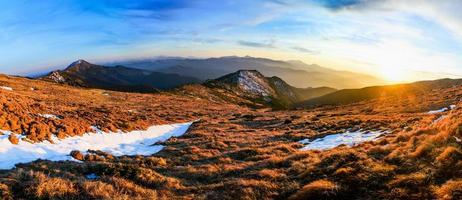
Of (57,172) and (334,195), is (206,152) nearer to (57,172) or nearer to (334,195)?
(57,172)

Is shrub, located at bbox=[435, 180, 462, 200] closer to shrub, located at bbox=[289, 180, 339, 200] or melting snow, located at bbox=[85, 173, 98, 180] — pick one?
shrub, located at bbox=[289, 180, 339, 200]

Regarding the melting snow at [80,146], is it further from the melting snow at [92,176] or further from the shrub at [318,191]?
the shrub at [318,191]

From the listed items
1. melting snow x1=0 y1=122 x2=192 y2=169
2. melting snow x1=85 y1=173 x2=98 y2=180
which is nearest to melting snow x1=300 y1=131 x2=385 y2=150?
melting snow x1=0 y1=122 x2=192 y2=169

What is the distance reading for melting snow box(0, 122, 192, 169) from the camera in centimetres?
1788

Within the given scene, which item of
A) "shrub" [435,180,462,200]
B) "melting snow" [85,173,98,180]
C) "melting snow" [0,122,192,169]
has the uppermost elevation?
"shrub" [435,180,462,200]

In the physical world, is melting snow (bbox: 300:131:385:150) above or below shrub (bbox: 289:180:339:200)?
below

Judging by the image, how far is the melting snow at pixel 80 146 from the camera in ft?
58.7

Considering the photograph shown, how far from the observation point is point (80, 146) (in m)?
23.8

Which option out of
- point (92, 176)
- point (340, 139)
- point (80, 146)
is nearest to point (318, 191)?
point (92, 176)

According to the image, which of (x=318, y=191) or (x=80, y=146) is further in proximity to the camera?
(x=80, y=146)

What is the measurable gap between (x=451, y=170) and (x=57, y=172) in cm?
1390

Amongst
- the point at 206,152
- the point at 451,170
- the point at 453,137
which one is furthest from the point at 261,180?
the point at 206,152

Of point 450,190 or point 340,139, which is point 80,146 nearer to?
point 340,139

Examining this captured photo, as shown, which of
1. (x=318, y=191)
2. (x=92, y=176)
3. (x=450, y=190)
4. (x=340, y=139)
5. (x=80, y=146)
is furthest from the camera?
(x=340, y=139)
